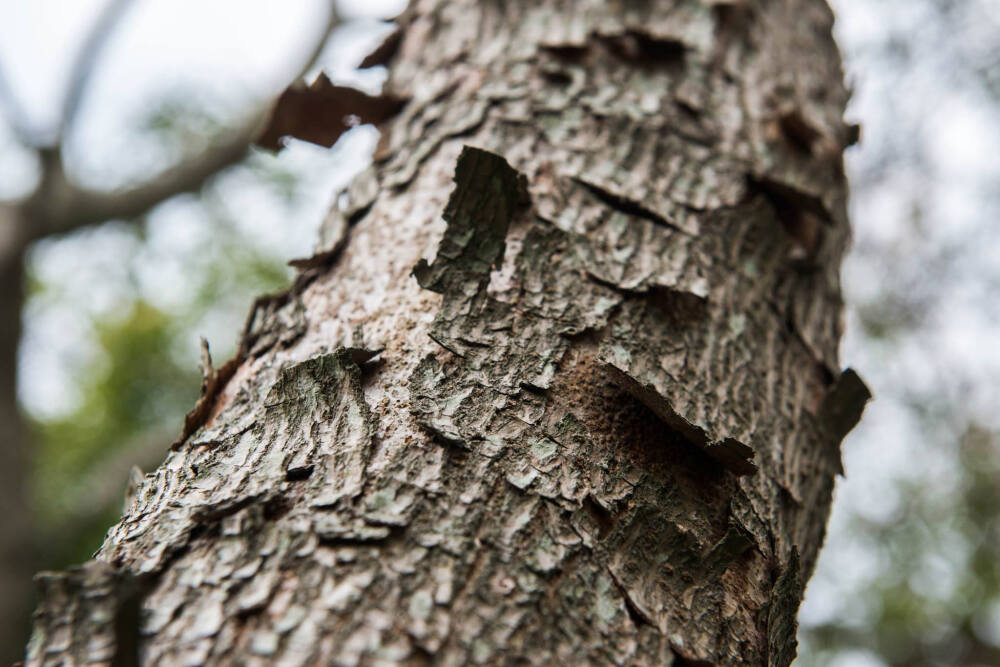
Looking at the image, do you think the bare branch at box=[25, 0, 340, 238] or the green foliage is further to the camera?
the green foliage

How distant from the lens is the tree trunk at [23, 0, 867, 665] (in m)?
0.66

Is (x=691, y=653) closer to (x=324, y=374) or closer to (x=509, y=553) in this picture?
(x=509, y=553)

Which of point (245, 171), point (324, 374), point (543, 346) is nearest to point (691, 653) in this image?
point (543, 346)

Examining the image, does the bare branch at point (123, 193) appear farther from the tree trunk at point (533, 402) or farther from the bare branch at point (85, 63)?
the tree trunk at point (533, 402)

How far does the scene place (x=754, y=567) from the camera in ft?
2.83

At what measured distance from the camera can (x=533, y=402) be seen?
856mm

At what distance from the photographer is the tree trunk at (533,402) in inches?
26.0

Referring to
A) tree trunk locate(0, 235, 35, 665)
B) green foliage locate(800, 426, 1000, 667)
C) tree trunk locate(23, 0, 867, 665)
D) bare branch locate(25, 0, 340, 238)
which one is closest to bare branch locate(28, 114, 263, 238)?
bare branch locate(25, 0, 340, 238)

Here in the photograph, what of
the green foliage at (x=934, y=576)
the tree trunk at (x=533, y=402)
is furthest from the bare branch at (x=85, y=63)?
the green foliage at (x=934, y=576)

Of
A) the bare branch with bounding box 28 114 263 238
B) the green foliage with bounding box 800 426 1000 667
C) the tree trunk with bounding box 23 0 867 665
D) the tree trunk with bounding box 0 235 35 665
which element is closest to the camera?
the tree trunk with bounding box 23 0 867 665

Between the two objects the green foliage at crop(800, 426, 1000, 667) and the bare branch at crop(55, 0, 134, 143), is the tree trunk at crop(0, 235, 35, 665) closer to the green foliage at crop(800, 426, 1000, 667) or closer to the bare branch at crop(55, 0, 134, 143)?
the bare branch at crop(55, 0, 134, 143)

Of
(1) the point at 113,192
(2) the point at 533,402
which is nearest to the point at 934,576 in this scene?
(2) the point at 533,402

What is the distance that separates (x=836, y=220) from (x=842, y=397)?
1.56 feet

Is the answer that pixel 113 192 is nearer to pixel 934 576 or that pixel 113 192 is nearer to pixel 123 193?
pixel 123 193
